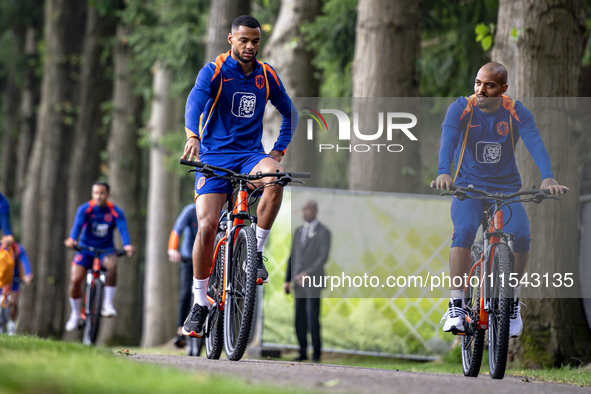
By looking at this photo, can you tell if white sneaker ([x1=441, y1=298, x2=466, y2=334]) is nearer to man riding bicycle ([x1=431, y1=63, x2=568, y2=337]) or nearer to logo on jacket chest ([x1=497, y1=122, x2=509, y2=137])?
man riding bicycle ([x1=431, y1=63, x2=568, y2=337])

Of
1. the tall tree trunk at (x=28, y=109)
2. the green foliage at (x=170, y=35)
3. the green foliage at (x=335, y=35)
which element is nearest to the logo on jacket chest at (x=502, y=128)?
the green foliage at (x=335, y=35)

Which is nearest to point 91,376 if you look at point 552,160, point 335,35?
point 552,160

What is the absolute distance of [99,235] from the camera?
12.9 metres

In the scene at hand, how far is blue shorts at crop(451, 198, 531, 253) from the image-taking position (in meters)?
7.41

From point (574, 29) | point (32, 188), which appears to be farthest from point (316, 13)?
point (32, 188)

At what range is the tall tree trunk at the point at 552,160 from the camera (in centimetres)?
902

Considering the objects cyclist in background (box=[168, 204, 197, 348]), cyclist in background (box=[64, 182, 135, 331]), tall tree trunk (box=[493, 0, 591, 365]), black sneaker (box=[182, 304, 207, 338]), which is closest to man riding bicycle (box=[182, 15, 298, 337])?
black sneaker (box=[182, 304, 207, 338])

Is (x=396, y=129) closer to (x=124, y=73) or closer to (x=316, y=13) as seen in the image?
(x=316, y=13)

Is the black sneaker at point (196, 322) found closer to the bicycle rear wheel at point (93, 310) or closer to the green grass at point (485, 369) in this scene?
the green grass at point (485, 369)

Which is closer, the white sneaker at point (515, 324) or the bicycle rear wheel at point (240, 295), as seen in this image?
the bicycle rear wheel at point (240, 295)

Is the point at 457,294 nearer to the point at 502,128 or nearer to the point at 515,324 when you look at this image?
the point at 515,324

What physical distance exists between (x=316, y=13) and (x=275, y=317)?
647 cm

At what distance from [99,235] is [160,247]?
26.7ft

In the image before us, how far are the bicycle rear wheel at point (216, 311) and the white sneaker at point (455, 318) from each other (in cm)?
183
